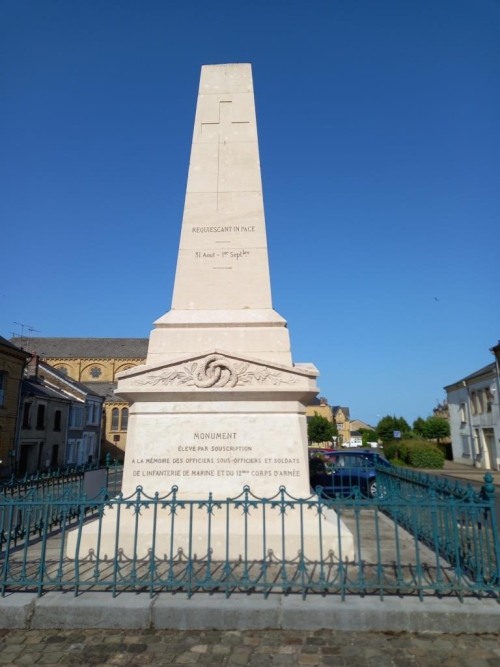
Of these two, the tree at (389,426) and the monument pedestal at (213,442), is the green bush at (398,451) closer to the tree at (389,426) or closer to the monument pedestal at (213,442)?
the tree at (389,426)

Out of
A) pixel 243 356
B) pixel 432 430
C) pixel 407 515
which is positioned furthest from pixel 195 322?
pixel 432 430

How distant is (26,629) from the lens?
4258 mm

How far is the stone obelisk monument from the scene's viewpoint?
241 inches

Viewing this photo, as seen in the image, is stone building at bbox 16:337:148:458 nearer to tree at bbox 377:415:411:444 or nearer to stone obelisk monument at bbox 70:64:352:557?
tree at bbox 377:415:411:444

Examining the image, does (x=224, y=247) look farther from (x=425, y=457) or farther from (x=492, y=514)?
(x=425, y=457)

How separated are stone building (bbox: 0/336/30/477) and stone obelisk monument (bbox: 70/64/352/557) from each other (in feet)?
86.2

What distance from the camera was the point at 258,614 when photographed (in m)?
4.20

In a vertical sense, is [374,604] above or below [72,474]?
below

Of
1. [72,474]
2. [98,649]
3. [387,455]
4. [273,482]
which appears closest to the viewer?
[98,649]

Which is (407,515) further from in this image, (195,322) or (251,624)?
(195,322)

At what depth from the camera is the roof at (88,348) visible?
67.5 m

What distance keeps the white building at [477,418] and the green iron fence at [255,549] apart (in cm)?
2996

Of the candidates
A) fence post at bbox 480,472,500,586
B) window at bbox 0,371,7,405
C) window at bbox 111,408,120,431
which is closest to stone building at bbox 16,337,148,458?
window at bbox 111,408,120,431

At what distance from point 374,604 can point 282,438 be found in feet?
7.97
